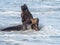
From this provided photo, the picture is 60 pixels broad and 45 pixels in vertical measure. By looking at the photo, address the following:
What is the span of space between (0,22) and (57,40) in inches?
229

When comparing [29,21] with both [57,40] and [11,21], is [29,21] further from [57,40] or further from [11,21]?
[11,21]

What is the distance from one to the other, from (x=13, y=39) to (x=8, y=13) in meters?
9.74

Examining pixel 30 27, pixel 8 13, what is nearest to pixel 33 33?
pixel 30 27

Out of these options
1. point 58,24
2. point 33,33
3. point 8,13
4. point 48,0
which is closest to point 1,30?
point 33,33

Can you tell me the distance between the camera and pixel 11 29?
677 inches

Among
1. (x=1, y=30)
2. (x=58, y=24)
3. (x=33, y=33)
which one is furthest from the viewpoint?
(x=58, y=24)

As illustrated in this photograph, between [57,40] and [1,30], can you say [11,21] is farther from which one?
[57,40]

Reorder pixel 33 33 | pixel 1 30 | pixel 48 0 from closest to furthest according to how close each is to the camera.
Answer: pixel 33 33, pixel 1 30, pixel 48 0

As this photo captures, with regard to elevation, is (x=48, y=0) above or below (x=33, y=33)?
below

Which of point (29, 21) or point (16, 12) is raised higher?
point (29, 21)

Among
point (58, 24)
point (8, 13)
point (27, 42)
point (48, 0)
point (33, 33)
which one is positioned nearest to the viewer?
point (27, 42)

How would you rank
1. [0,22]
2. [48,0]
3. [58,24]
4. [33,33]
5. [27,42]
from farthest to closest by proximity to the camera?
[48,0] → [0,22] → [58,24] → [33,33] → [27,42]

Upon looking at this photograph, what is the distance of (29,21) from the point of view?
16578 millimetres

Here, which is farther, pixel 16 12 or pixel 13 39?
pixel 16 12
